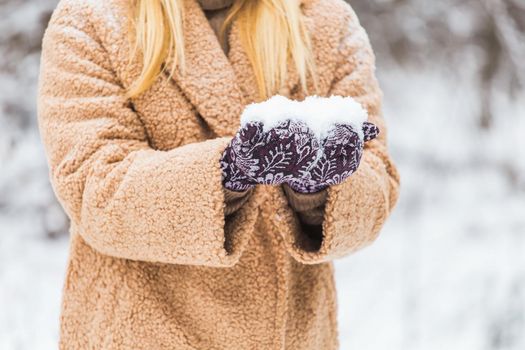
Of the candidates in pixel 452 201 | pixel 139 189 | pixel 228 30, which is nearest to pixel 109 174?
pixel 139 189

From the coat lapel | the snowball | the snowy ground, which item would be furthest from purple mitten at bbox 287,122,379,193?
the snowy ground

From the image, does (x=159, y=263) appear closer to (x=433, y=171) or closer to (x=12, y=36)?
(x=12, y=36)

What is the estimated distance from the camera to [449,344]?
2.18 metres

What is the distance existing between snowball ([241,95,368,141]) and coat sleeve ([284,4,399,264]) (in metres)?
0.12

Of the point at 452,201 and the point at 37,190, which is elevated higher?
the point at 37,190

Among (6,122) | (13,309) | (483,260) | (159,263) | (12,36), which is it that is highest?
(159,263)

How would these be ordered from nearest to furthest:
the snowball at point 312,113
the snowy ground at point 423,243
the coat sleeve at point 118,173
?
the snowball at point 312,113 → the coat sleeve at point 118,173 → the snowy ground at point 423,243

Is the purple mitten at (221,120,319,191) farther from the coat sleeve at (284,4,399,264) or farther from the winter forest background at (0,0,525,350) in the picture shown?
the winter forest background at (0,0,525,350)

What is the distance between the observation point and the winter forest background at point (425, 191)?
225 centimetres

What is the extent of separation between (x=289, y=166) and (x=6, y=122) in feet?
6.37

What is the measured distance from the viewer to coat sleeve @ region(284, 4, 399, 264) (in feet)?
2.50

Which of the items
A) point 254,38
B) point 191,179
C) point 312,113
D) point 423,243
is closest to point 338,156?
point 312,113

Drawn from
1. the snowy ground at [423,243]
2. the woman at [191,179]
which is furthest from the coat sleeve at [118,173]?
the snowy ground at [423,243]

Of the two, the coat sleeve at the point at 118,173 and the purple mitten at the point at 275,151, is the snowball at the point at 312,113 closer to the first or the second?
the purple mitten at the point at 275,151
